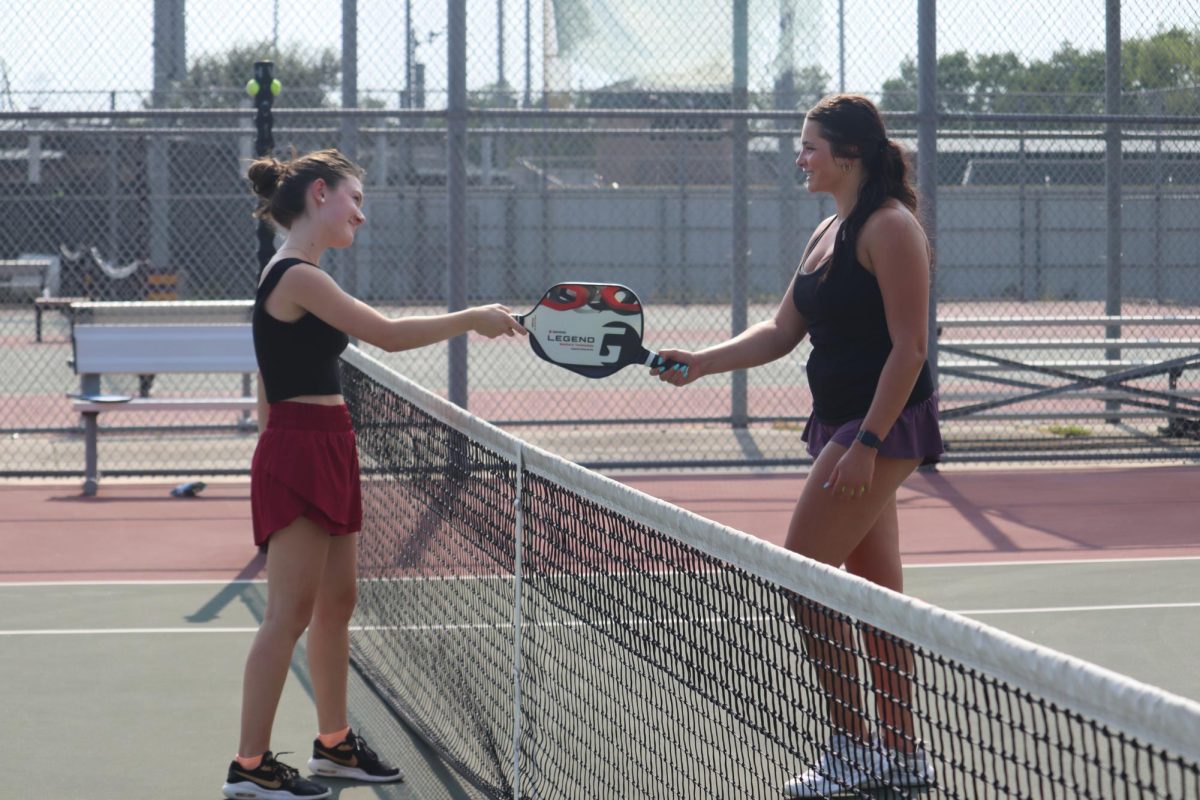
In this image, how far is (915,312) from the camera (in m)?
3.85

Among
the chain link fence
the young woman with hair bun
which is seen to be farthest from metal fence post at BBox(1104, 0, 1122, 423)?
the young woman with hair bun

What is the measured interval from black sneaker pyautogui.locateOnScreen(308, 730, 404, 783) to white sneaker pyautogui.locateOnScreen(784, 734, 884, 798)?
1.46 m

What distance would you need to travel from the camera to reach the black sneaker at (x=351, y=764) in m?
4.48

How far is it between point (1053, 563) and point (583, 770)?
4354 millimetres

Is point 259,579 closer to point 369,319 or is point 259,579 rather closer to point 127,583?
point 127,583

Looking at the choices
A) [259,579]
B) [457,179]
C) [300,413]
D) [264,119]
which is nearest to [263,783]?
[300,413]

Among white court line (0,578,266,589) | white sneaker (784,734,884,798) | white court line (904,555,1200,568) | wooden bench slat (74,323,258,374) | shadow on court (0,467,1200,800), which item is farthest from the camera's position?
wooden bench slat (74,323,258,374)

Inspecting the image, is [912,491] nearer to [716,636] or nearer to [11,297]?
[716,636]

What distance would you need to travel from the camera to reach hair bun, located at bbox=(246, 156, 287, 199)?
4301 mm

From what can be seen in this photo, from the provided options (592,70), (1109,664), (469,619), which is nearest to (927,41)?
(592,70)

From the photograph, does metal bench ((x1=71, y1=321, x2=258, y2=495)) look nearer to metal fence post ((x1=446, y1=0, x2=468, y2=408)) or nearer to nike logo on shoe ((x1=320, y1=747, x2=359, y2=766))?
metal fence post ((x1=446, y1=0, x2=468, y2=408))

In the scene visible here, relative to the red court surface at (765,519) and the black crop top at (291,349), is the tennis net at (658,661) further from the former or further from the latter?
the red court surface at (765,519)

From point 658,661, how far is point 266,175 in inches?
68.9

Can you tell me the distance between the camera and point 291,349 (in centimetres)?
411
